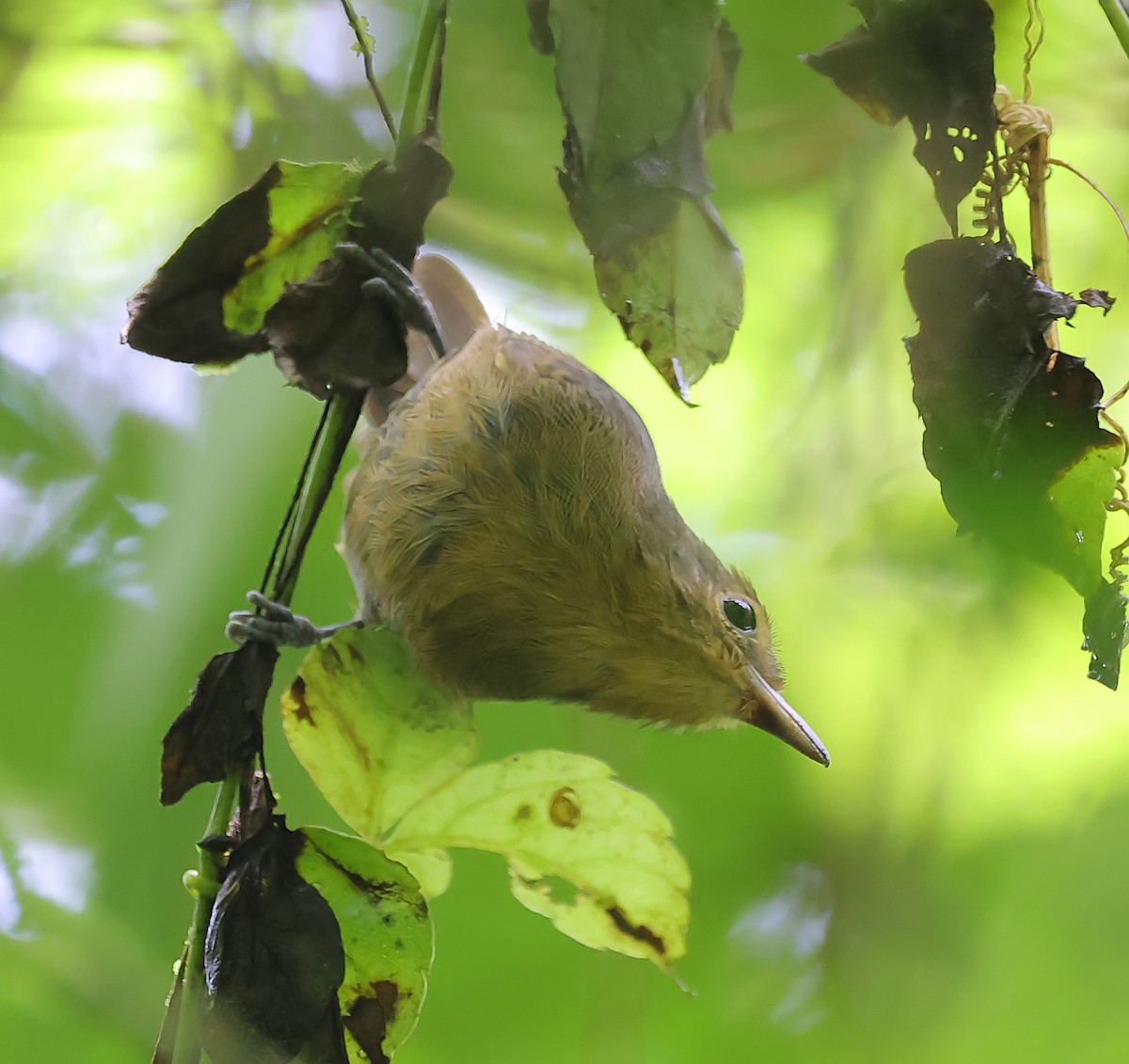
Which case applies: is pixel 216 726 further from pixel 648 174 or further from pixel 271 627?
pixel 648 174

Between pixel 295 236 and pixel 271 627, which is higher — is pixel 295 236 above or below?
above

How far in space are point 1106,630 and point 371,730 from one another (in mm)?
270

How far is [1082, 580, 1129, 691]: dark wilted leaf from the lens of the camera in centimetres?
35

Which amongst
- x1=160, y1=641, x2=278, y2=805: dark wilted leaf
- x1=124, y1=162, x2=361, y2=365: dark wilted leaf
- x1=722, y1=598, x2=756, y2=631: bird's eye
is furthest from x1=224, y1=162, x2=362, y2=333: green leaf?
x1=722, y1=598, x2=756, y2=631: bird's eye

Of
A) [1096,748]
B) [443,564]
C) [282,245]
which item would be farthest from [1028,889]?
[282,245]

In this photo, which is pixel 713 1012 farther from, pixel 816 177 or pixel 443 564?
pixel 816 177

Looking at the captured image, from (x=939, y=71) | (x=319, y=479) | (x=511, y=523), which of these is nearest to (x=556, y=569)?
(x=511, y=523)

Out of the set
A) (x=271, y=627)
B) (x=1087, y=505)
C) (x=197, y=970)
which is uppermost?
(x=1087, y=505)

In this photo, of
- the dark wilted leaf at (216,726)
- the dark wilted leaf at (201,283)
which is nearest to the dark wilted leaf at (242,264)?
the dark wilted leaf at (201,283)

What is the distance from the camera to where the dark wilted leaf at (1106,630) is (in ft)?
1.15

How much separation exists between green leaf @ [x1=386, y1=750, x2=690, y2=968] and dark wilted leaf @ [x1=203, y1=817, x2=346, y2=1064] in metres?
0.08

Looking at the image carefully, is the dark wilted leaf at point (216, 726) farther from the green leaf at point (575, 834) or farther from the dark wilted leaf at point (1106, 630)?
the dark wilted leaf at point (1106, 630)

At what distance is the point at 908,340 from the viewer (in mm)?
363

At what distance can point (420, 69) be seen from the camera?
358 mm
